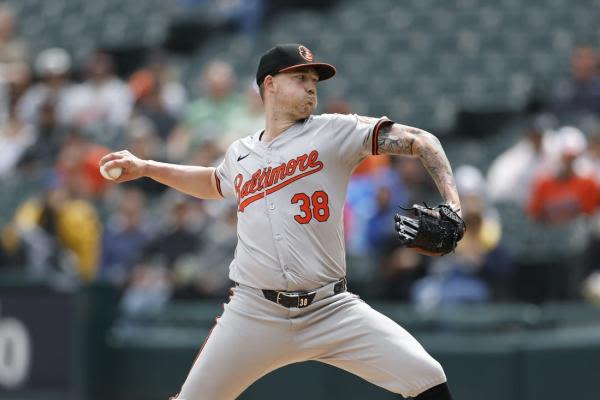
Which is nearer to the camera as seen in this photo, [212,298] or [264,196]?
[264,196]

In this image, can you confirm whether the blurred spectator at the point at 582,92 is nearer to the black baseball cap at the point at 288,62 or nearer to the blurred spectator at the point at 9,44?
the black baseball cap at the point at 288,62

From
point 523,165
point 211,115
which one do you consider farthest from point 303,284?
point 211,115

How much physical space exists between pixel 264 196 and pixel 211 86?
673 cm

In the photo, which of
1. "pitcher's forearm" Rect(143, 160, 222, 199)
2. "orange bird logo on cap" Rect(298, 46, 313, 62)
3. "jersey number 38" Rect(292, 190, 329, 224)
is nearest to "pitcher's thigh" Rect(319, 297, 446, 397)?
"jersey number 38" Rect(292, 190, 329, 224)

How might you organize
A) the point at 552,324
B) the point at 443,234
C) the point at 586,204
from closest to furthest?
the point at 443,234 < the point at 552,324 < the point at 586,204

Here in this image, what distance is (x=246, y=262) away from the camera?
17.9 feet

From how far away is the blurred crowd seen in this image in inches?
359

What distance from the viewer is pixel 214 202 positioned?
10688 mm

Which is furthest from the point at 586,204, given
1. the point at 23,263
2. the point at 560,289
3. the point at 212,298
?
the point at 23,263

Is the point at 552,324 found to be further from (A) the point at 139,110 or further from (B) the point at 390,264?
(A) the point at 139,110

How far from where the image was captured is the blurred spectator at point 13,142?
514 inches

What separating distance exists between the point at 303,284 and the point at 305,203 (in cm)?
37

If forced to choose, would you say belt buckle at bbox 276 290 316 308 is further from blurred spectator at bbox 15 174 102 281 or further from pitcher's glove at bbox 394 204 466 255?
blurred spectator at bbox 15 174 102 281

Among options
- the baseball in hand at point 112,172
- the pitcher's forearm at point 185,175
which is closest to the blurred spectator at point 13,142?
the pitcher's forearm at point 185,175
